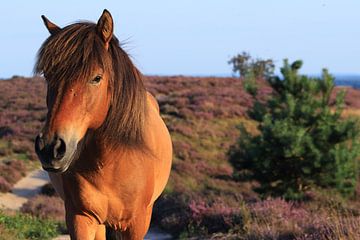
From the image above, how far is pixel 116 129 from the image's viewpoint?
399 centimetres

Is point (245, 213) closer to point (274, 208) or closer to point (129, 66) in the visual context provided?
point (274, 208)

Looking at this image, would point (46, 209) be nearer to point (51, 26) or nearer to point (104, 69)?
point (51, 26)

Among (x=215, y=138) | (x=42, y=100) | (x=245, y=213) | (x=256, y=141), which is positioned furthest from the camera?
(x=42, y=100)

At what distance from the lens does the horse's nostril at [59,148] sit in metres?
3.32

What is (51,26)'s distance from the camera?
4.13 metres

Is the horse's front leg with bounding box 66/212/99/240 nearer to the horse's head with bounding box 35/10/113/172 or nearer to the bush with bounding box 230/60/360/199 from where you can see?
the horse's head with bounding box 35/10/113/172

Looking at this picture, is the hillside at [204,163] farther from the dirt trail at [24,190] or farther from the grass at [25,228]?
the grass at [25,228]

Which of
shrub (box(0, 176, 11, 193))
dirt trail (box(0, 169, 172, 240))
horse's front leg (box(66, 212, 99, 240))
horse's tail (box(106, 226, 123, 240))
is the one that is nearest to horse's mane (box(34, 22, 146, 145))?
horse's front leg (box(66, 212, 99, 240))

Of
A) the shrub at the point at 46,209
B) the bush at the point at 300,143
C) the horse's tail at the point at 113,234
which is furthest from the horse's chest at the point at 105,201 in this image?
the bush at the point at 300,143

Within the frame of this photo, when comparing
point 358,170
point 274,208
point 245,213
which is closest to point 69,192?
point 245,213

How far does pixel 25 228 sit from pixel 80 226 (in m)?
5.91

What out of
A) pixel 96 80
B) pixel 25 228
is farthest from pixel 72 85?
pixel 25 228

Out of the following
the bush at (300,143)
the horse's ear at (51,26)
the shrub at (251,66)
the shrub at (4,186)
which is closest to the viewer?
the horse's ear at (51,26)

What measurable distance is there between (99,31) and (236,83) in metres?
34.8
